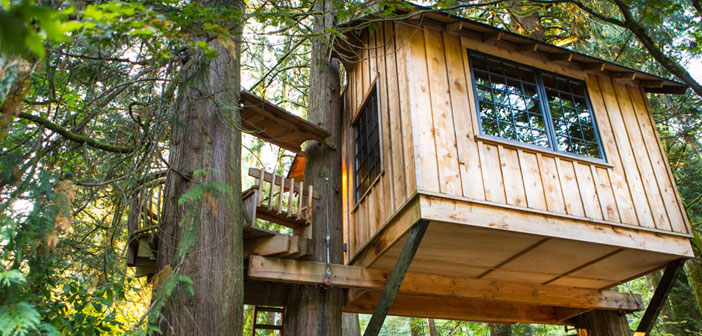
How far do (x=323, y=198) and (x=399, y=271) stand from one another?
2049 millimetres

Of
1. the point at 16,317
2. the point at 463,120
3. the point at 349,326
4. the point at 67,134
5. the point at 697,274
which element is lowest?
the point at 16,317

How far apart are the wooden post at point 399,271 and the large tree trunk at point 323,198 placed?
868 millimetres

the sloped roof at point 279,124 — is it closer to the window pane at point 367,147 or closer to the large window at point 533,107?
the window pane at point 367,147

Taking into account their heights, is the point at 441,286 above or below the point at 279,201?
below

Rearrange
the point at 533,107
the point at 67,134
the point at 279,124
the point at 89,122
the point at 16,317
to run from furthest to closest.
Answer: the point at 279,124 < the point at 533,107 < the point at 89,122 < the point at 67,134 < the point at 16,317

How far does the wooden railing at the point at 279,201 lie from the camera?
18.0 feet

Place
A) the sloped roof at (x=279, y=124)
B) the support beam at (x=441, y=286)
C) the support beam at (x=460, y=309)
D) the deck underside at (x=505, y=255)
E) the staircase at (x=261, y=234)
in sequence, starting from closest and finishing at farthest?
the deck underside at (x=505, y=255), the staircase at (x=261, y=234), the support beam at (x=441, y=286), the sloped roof at (x=279, y=124), the support beam at (x=460, y=309)

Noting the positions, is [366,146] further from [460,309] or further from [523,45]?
[460,309]

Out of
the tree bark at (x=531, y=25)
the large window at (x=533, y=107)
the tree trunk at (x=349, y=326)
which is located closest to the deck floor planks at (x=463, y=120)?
the large window at (x=533, y=107)

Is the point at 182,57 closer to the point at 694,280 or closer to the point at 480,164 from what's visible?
the point at 480,164

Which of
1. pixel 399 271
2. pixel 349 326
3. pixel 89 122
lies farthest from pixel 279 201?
pixel 349 326

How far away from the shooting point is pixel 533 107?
19.9 feet

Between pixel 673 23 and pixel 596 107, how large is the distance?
455cm

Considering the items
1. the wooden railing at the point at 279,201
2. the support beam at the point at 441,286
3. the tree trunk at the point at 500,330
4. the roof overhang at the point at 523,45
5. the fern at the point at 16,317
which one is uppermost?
the roof overhang at the point at 523,45
